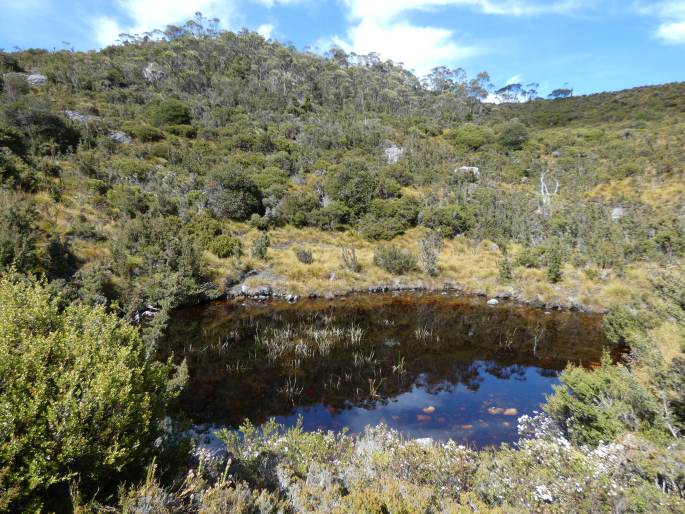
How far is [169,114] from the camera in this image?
45.9 metres

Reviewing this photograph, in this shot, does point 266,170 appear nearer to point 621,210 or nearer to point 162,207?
point 162,207

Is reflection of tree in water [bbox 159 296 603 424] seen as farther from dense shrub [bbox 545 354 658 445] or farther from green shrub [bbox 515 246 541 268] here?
green shrub [bbox 515 246 541 268]

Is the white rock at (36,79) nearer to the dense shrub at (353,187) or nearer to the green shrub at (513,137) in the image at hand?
the dense shrub at (353,187)

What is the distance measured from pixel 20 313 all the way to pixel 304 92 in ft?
241

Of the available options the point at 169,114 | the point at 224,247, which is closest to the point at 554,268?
the point at 224,247

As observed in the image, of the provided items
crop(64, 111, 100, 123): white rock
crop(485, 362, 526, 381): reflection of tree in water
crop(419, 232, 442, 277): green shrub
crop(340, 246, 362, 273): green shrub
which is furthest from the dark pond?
crop(64, 111, 100, 123): white rock

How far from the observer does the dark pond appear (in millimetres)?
10430

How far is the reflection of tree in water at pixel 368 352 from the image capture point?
11.3 m

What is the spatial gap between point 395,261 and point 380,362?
12263 millimetres

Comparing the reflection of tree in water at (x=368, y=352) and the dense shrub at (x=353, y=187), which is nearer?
the reflection of tree in water at (x=368, y=352)

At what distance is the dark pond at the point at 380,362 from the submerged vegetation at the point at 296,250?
85 centimetres

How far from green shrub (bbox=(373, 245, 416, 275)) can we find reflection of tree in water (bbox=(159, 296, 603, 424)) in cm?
398

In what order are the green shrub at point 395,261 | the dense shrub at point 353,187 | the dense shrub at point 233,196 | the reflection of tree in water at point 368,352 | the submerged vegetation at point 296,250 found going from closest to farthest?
the submerged vegetation at point 296,250 → the reflection of tree in water at point 368,352 → the green shrub at point 395,261 → the dense shrub at point 233,196 → the dense shrub at point 353,187

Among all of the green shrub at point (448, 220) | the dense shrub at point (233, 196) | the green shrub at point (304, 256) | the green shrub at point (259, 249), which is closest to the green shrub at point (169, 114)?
the dense shrub at point (233, 196)
